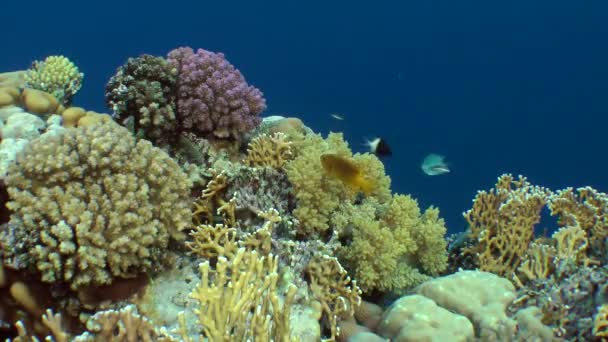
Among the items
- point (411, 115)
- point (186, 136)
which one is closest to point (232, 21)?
point (411, 115)

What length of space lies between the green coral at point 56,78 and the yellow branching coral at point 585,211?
21.4 ft

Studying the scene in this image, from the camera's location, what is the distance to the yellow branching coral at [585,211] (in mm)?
5844

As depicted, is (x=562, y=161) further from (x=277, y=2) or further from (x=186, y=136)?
(x=186, y=136)

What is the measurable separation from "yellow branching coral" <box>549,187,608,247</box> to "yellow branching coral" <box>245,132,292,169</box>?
11.7ft

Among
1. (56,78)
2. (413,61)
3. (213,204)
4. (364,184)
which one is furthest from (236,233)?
(413,61)

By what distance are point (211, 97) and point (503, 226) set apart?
382 centimetres

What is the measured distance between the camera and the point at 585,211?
6043 millimetres

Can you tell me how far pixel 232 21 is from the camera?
303ft

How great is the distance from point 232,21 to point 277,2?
9454mm

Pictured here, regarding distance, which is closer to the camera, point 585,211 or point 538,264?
point 538,264

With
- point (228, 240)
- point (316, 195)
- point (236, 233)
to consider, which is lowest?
point (228, 240)

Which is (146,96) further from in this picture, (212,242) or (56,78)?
(212,242)

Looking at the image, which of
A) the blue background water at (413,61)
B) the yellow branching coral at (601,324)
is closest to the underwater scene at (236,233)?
the yellow branching coral at (601,324)

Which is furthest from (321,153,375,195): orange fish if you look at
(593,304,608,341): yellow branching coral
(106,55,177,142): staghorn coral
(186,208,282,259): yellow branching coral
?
(593,304,608,341): yellow branching coral
